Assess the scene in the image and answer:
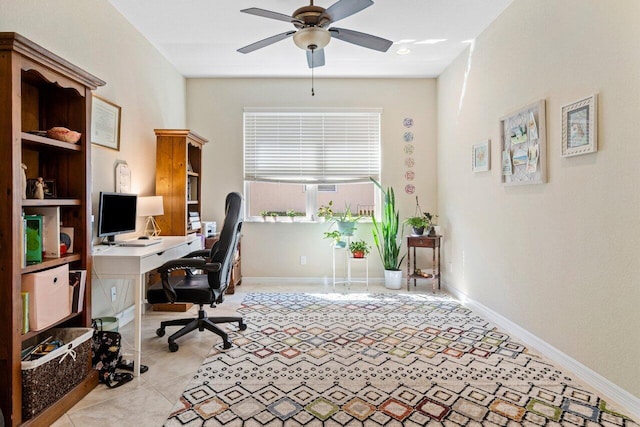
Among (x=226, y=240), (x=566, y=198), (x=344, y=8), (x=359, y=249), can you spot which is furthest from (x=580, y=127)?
(x=359, y=249)

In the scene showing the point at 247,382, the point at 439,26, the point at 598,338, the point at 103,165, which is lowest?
the point at 247,382

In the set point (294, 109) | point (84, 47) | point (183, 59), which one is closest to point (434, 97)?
point (294, 109)

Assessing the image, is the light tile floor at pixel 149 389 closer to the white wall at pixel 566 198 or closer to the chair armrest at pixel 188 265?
the chair armrest at pixel 188 265

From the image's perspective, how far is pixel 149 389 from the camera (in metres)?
2.19

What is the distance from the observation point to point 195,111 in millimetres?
5016

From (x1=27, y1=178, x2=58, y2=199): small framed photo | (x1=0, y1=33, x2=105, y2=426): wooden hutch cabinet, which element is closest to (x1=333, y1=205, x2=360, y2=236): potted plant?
(x1=0, y1=33, x2=105, y2=426): wooden hutch cabinet

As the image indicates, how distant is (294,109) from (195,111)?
1370 millimetres

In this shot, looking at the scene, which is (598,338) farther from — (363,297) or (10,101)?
(10,101)

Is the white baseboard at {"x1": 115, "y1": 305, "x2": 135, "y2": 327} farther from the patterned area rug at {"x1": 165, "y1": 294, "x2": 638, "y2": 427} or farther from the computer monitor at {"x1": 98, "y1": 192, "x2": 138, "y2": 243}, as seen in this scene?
the patterned area rug at {"x1": 165, "y1": 294, "x2": 638, "y2": 427}

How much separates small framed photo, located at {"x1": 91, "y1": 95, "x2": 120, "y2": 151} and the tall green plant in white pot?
10.2ft

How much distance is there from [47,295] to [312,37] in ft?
7.43

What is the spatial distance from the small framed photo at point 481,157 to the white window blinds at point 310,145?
58.3 inches

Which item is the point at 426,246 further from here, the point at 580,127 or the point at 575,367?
the point at 580,127

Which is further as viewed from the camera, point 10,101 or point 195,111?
point 195,111
